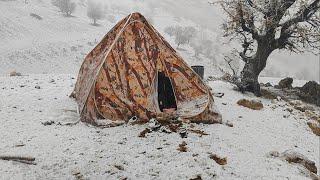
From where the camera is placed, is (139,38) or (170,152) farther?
(139,38)

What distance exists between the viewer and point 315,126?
13641 millimetres

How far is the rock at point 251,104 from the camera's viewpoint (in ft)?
46.7

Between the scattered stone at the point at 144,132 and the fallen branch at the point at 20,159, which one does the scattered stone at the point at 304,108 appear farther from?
the fallen branch at the point at 20,159

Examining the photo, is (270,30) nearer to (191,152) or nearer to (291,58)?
(191,152)

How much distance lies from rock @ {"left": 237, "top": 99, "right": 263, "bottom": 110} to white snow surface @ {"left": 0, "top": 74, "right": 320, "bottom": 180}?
1.41 metres

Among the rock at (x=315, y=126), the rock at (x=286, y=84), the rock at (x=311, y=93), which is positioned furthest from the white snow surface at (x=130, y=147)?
the rock at (x=286, y=84)

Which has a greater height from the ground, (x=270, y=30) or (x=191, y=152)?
(x=270, y=30)

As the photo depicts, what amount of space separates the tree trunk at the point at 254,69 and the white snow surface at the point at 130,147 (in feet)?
13.0

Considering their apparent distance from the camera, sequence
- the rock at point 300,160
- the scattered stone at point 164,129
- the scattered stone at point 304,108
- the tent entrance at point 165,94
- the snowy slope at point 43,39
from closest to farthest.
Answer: the rock at point 300,160, the scattered stone at point 164,129, the tent entrance at point 165,94, the scattered stone at point 304,108, the snowy slope at point 43,39

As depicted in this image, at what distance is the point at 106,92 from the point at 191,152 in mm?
3036

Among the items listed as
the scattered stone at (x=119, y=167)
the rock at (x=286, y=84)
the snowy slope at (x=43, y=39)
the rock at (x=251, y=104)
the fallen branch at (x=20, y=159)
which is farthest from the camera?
the snowy slope at (x=43, y=39)

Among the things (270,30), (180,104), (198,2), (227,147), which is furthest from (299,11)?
(198,2)

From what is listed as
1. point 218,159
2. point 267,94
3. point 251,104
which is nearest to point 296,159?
point 218,159

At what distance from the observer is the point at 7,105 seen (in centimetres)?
1145
